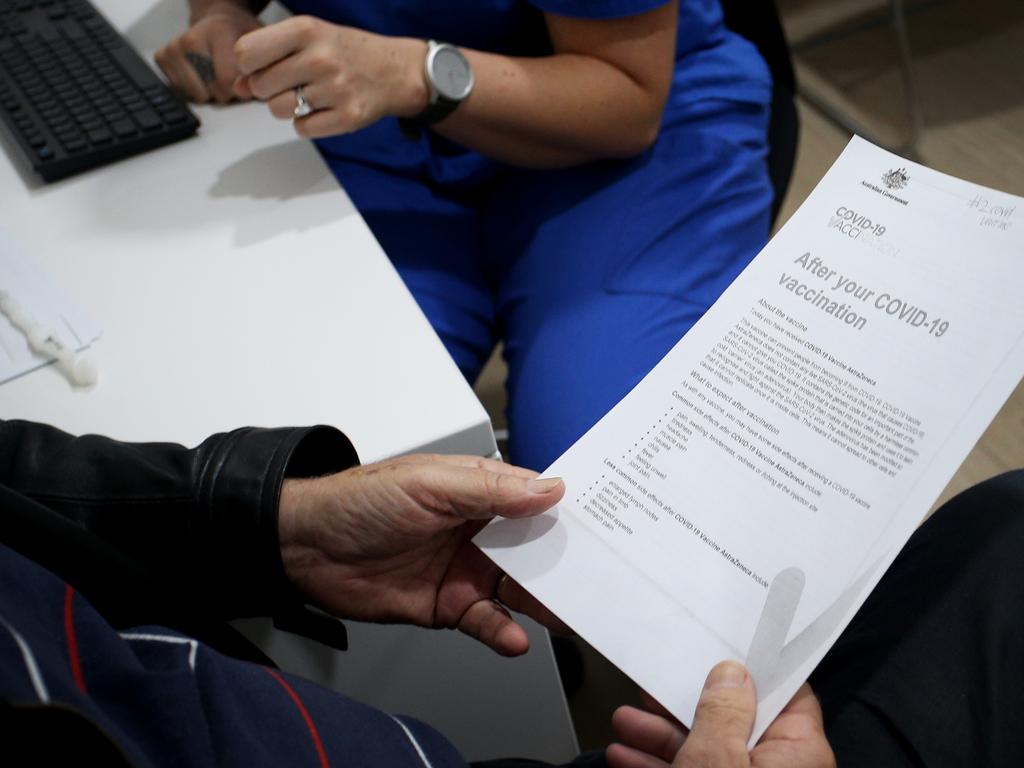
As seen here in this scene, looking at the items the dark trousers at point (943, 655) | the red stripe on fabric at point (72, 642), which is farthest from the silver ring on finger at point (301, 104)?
the dark trousers at point (943, 655)

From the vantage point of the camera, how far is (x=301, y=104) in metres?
0.76

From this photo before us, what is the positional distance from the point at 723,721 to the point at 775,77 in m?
0.90

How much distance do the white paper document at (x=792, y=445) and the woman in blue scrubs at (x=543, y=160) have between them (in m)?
0.26

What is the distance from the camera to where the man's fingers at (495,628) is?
607mm

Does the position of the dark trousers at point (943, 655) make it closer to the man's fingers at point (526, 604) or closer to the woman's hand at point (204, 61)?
the man's fingers at point (526, 604)

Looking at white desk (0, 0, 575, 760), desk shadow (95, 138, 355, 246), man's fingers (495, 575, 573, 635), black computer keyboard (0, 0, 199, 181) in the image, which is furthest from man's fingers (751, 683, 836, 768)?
black computer keyboard (0, 0, 199, 181)

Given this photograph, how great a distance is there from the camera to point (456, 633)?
71 cm

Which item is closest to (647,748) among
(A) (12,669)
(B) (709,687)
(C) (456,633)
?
(B) (709,687)

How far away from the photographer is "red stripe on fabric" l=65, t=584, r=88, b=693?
15.1 inches

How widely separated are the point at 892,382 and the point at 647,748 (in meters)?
0.28

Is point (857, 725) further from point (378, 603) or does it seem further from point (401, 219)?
point (401, 219)

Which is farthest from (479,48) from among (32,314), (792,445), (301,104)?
(792,445)

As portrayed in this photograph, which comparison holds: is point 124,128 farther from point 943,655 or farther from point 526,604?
point 943,655

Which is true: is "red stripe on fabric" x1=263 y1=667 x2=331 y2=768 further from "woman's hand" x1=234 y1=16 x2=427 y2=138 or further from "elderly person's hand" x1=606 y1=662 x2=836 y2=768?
"woman's hand" x1=234 y1=16 x2=427 y2=138
